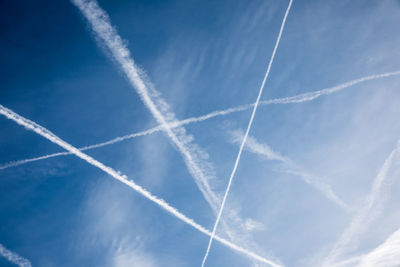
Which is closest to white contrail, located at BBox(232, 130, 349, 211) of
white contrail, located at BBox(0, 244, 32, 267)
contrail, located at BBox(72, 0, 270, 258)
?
contrail, located at BBox(72, 0, 270, 258)

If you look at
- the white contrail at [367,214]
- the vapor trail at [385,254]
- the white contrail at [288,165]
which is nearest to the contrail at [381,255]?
the vapor trail at [385,254]

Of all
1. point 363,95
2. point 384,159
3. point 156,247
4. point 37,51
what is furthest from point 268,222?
point 37,51

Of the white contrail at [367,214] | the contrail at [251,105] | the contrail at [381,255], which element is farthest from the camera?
the contrail at [381,255]

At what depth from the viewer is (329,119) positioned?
2199 mm

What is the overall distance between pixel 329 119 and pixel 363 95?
41 centimetres

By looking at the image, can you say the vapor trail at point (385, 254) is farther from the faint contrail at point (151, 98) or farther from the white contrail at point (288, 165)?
the faint contrail at point (151, 98)

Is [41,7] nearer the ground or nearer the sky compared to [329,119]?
nearer the sky

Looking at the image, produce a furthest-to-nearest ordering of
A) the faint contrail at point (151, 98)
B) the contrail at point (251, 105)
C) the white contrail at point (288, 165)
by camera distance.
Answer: the white contrail at point (288, 165) < the contrail at point (251, 105) < the faint contrail at point (151, 98)

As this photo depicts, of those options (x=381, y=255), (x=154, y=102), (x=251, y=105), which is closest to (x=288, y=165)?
(x=251, y=105)

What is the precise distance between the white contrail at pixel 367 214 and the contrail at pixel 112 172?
88 cm

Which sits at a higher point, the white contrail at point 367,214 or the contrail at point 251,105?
the contrail at point 251,105

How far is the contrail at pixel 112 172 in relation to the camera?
1840mm

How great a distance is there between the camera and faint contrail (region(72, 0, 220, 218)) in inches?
68.5

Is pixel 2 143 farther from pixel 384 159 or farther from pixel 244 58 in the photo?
pixel 384 159
